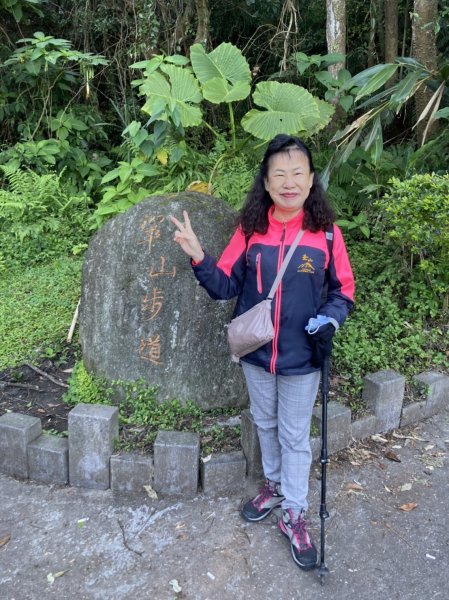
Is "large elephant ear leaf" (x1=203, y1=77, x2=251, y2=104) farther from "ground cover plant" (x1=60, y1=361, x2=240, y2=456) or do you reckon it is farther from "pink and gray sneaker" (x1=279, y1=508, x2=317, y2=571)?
"pink and gray sneaker" (x1=279, y1=508, x2=317, y2=571)

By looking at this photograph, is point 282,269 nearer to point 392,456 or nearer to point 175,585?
point 175,585

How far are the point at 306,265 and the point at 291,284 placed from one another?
4.1 inches

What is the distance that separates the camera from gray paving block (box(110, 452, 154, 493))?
2727mm

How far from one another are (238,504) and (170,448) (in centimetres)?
45

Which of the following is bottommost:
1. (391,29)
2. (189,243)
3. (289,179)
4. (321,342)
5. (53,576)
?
(53,576)

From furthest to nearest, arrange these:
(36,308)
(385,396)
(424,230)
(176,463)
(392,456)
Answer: (36,308) < (424,230) < (385,396) < (392,456) < (176,463)

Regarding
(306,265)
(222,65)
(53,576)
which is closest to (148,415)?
(53,576)

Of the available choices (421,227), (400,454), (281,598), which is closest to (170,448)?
(281,598)

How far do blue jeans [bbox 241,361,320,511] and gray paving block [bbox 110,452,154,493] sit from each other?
656 mm

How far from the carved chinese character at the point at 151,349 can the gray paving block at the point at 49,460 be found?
2.08 feet

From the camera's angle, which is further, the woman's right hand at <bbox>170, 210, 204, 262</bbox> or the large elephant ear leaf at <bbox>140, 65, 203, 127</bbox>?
the large elephant ear leaf at <bbox>140, 65, 203, 127</bbox>

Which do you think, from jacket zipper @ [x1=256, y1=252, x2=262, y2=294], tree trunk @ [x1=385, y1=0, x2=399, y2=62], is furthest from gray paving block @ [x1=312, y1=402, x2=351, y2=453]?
tree trunk @ [x1=385, y1=0, x2=399, y2=62]

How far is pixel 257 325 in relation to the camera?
7.34 feet

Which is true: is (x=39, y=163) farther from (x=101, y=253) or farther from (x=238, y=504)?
(x=238, y=504)
